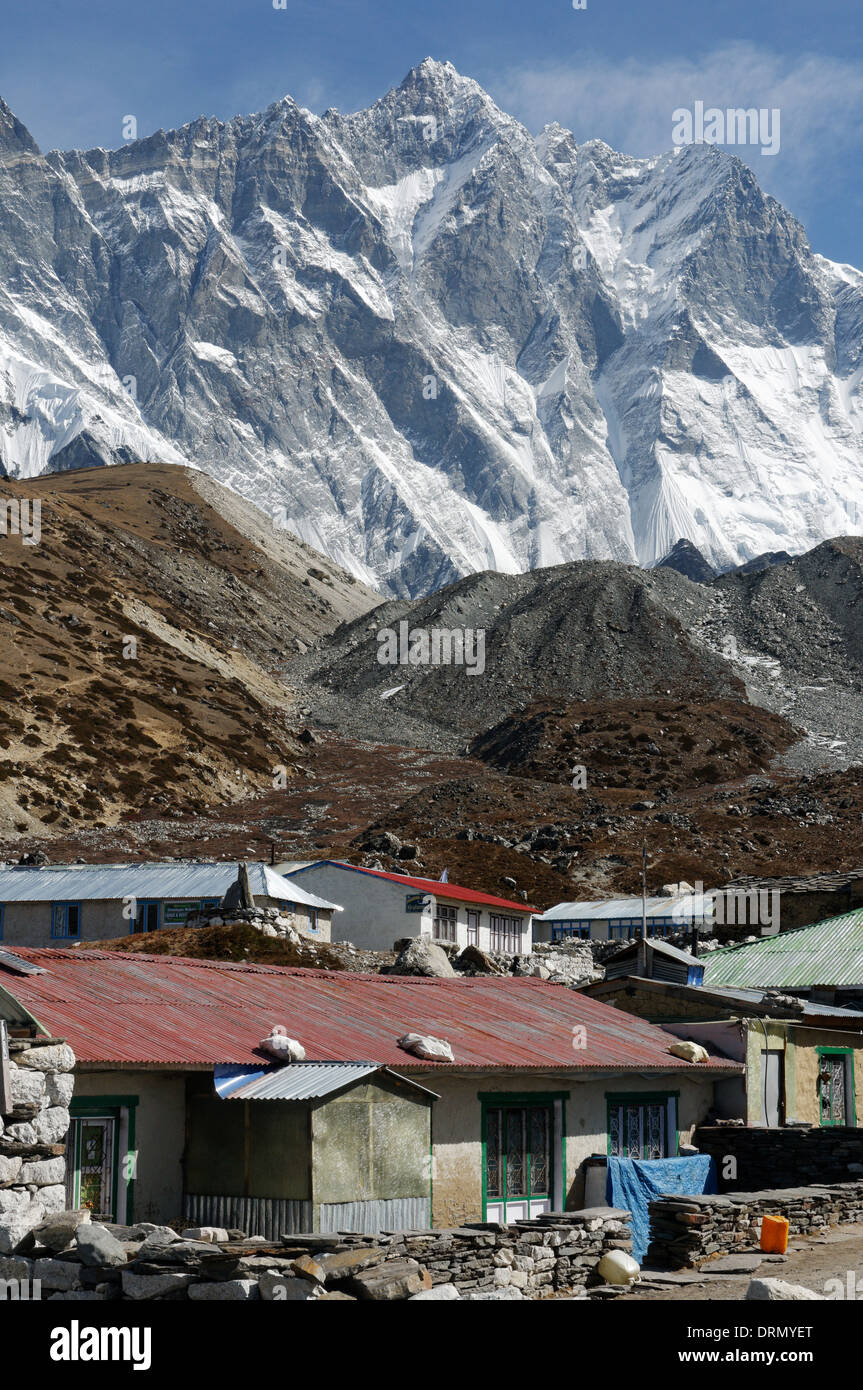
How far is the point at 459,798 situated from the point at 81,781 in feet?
96.4

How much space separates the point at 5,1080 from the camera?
52.0 feet

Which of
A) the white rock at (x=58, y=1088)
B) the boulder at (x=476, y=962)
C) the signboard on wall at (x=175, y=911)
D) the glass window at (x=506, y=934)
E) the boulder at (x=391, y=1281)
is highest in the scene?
the signboard on wall at (x=175, y=911)

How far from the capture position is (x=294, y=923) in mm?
55781

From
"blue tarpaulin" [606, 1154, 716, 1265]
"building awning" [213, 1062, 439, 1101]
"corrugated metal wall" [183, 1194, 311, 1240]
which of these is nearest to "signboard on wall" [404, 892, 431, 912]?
"blue tarpaulin" [606, 1154, 716, 1265]

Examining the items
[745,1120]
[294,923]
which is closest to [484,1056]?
[745,1120]

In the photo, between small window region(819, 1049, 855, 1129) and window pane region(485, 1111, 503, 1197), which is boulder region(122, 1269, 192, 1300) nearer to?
window pane region(485, 1111, 503, 1197)

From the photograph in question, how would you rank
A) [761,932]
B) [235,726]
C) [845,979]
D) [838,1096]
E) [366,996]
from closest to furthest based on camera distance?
1. [366,996]
2. [838,1096]
3. [845,979]
4. [761,932]
5. [235,726]

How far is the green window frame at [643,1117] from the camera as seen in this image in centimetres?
2650

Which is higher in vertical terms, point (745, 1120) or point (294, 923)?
point (294, 923)

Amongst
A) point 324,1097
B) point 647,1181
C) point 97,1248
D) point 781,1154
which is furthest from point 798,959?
point 97,1248

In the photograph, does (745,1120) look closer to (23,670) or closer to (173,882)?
(173,882)

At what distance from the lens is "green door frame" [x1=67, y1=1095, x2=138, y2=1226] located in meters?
18.8

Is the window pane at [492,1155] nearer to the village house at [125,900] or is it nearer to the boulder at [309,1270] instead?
the boulder at [309,1270]

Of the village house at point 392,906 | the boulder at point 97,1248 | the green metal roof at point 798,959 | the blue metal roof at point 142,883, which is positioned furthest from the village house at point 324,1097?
the village house at point 392,906
